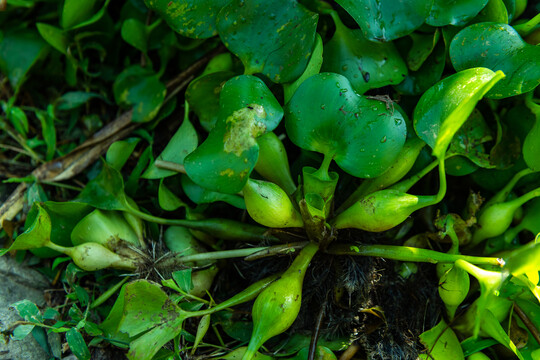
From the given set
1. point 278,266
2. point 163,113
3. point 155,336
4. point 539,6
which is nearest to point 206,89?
point 163,113

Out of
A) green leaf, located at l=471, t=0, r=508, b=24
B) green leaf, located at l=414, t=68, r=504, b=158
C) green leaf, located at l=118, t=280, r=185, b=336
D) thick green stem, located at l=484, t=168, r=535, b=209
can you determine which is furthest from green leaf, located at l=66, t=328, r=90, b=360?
green leaf, located at l=471, t=0, r=508, b=24

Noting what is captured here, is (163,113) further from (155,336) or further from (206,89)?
(155,336)

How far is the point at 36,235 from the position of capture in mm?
846

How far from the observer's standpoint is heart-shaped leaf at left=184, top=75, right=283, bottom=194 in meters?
0.73

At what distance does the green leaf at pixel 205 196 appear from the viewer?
3.05 feet

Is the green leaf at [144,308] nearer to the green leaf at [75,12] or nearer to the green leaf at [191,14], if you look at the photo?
the green leaf at [191,14]

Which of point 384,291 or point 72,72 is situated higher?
point 72,72

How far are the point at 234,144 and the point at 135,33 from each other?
0.52 metres

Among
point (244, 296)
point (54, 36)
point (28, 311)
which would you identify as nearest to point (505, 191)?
point (244, 296)

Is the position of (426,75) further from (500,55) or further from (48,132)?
(48,132)

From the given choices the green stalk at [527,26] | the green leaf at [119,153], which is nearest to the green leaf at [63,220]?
the green leaf at [119,153]

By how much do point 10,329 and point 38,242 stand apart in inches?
6.7

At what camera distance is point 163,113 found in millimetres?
1113

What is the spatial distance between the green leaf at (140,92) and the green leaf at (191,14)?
0.20 m
